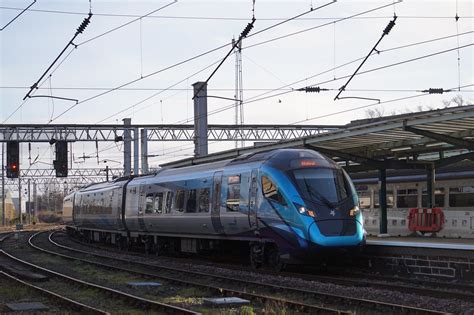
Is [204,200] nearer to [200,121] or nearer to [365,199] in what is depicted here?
[365,199]

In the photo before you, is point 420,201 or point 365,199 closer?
point 420,201

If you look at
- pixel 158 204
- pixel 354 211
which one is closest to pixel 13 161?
pixel 158 204

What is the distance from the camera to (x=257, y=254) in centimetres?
1803

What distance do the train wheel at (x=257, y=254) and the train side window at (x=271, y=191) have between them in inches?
64.4

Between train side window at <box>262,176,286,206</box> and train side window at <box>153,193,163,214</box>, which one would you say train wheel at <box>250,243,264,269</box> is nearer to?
train side window at <box>262,176,286,206</box>

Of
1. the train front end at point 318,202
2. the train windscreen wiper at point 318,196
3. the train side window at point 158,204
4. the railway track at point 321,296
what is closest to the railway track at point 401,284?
the train front end at point 318,202

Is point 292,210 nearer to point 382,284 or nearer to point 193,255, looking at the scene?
point 382,284

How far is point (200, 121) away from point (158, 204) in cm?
1372

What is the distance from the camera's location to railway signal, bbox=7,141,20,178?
35281 millimetres

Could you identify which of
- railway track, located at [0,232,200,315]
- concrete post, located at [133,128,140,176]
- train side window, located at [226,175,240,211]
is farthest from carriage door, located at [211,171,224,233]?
concrete post, located at [133,128,140,176]

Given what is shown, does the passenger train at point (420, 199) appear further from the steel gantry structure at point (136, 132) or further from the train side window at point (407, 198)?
the steel gantry structure at point (136, 132)

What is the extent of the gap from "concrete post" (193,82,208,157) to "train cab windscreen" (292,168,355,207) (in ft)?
62.1

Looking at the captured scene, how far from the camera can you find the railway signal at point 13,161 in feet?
116

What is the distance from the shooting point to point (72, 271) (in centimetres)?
2023
